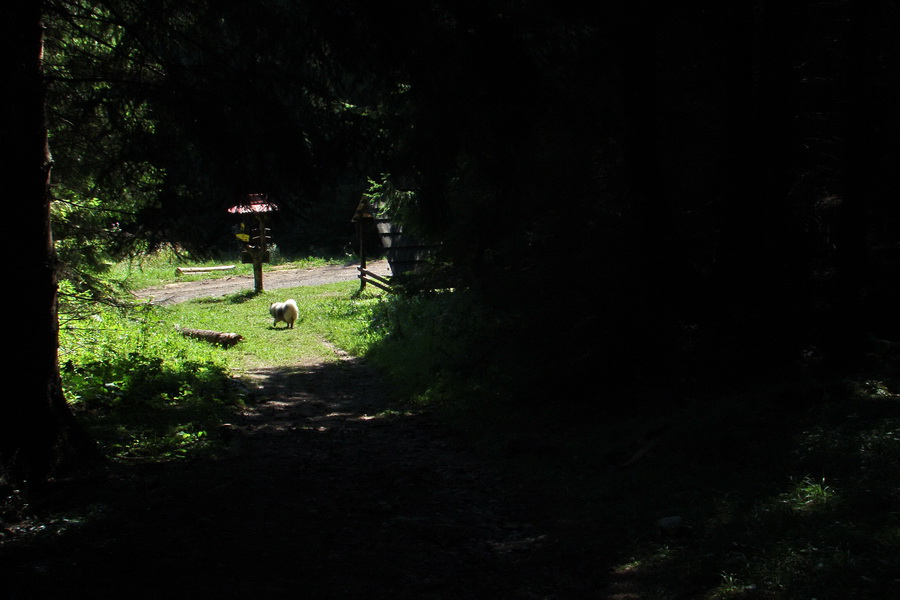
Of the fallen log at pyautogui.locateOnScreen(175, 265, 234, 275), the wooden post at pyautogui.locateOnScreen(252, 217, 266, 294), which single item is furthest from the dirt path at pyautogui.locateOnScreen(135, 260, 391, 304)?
the fallen log at pyautogui.locateOnScreen(175, 265, 234, 275)

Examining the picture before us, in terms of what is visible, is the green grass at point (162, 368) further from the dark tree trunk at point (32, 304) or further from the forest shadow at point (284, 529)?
the dark tree trunk at point (32, 304)

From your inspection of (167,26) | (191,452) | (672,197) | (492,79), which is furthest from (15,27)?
(672,197)

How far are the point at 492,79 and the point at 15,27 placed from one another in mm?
3896

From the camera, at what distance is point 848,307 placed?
25.4 feet

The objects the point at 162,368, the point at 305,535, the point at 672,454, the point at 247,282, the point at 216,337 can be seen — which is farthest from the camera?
the point at 247,282

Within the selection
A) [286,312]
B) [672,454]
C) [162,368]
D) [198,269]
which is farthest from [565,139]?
[198,269]

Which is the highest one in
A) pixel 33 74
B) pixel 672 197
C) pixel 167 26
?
pixel 167 26

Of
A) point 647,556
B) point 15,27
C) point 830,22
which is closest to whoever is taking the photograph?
point 647,556

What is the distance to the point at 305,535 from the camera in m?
5.82

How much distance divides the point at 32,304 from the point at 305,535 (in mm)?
2959

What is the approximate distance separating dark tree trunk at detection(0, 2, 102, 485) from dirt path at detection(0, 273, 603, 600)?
49 centimetres

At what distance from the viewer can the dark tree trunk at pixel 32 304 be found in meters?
6.34

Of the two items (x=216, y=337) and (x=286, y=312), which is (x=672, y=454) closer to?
(x=216, y=337)

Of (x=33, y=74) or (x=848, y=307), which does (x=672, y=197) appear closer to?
(x=848, y=307)
